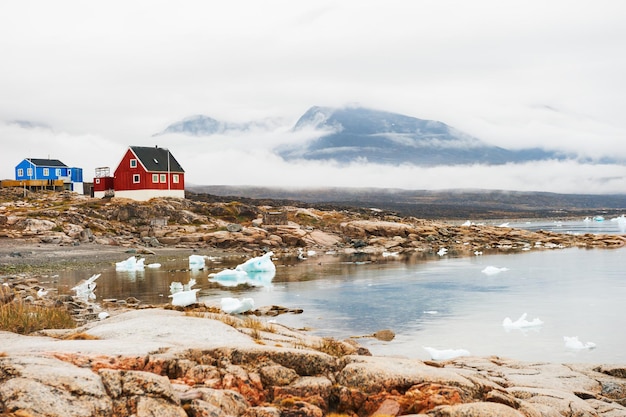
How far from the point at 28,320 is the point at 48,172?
299 ft

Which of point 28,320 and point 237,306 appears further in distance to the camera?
point 237,306

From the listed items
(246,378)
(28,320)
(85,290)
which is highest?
(28,320)

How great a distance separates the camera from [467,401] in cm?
1019

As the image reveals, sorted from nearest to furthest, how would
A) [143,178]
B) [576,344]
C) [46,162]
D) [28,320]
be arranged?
[28,320], [576,344], [143,178], [46,162]

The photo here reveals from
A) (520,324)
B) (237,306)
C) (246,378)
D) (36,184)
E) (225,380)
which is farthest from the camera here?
(36,184)

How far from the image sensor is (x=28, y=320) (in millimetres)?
13766

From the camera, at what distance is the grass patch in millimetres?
13359

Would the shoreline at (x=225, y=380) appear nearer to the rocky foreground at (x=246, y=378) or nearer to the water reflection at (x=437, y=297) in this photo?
the rocky foreground at (x=246, y=378)

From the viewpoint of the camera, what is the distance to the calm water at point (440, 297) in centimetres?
2280

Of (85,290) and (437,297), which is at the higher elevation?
(85,290)

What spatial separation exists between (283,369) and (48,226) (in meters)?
54.9

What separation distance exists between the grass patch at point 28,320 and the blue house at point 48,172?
87506 mm

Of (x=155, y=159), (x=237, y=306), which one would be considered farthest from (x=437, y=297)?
(x=155, y=159)

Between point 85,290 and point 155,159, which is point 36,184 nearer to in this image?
point 155,159
